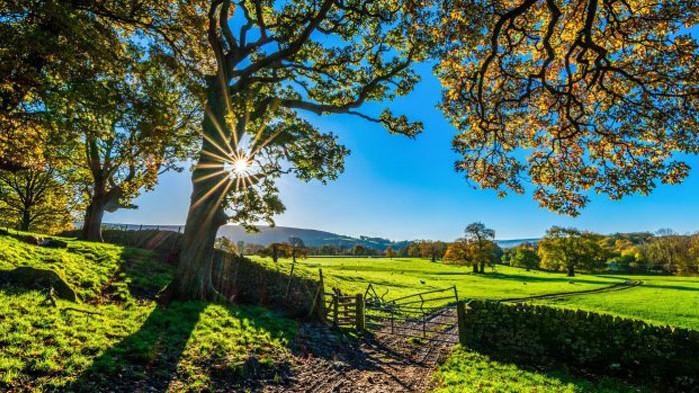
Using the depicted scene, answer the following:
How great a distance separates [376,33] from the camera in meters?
14.1

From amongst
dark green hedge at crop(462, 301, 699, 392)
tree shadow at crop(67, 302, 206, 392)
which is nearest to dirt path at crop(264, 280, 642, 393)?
dark green hedge at crop(462, 301, 699, 392)

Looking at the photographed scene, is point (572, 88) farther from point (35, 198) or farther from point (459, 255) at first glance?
point (459, 255)

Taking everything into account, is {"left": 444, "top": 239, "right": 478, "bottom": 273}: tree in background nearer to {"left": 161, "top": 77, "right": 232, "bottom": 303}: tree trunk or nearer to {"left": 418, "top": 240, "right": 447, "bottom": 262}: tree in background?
{"left": 418, "top": 240, "right": 447, "bottom": 262}: tree in background

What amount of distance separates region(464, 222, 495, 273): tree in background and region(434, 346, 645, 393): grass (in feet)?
190

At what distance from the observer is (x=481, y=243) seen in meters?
66.3

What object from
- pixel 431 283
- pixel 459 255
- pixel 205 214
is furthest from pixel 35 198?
pixel 459 255

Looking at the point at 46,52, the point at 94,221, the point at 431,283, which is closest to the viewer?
the point at 46,52

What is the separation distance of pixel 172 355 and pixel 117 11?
32.6ft

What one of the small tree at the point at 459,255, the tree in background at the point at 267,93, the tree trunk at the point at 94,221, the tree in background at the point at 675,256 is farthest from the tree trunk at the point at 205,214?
the tree in background at the point at 675,256

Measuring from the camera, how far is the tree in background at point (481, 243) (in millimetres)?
64250

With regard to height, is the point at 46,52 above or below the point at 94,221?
above

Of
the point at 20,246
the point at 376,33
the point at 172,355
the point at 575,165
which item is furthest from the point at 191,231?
the point at 575,165

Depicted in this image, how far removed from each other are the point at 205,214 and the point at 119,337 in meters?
5.92

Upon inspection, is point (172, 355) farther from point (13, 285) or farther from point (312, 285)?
point (312, 285)
